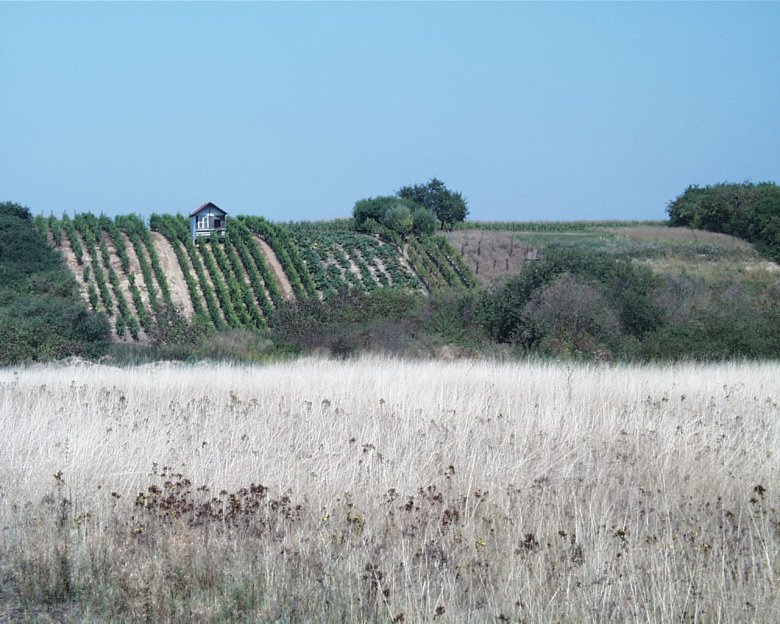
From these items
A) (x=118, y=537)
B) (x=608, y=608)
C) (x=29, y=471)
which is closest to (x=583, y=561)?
(x=608, y=608)

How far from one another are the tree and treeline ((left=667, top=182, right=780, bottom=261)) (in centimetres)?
2522

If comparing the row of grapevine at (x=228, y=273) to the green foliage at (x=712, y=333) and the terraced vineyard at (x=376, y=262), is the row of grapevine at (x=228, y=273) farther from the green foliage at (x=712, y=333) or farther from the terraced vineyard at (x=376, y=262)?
the green foliage at (x=712, y=333)

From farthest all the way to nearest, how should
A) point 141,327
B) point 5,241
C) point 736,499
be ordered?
point 5,241
point 141,327
point 736,499

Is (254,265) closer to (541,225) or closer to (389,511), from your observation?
(541,225)

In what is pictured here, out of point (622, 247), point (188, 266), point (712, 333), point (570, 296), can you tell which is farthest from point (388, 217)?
point (712, 333)

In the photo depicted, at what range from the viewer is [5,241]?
51.9m

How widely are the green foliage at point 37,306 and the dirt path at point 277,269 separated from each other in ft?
38.9

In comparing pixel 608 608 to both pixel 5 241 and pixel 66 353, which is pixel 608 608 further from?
pixel 5 241

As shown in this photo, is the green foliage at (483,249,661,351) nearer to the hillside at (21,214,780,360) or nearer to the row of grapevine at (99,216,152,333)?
the hillside at (21,214,780,360)

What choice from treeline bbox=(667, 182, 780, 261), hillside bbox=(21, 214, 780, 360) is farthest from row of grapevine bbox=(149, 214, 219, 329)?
treeline bbox=(667, 182, 780, 261)

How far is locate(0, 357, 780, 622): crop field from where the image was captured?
5398mm

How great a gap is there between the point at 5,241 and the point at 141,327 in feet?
42.2

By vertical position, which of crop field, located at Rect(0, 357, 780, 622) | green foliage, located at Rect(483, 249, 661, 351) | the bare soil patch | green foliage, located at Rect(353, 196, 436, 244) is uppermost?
green foliage, located at Rect(353, 196, 436, 244)

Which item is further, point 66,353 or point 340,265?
point 340,265
